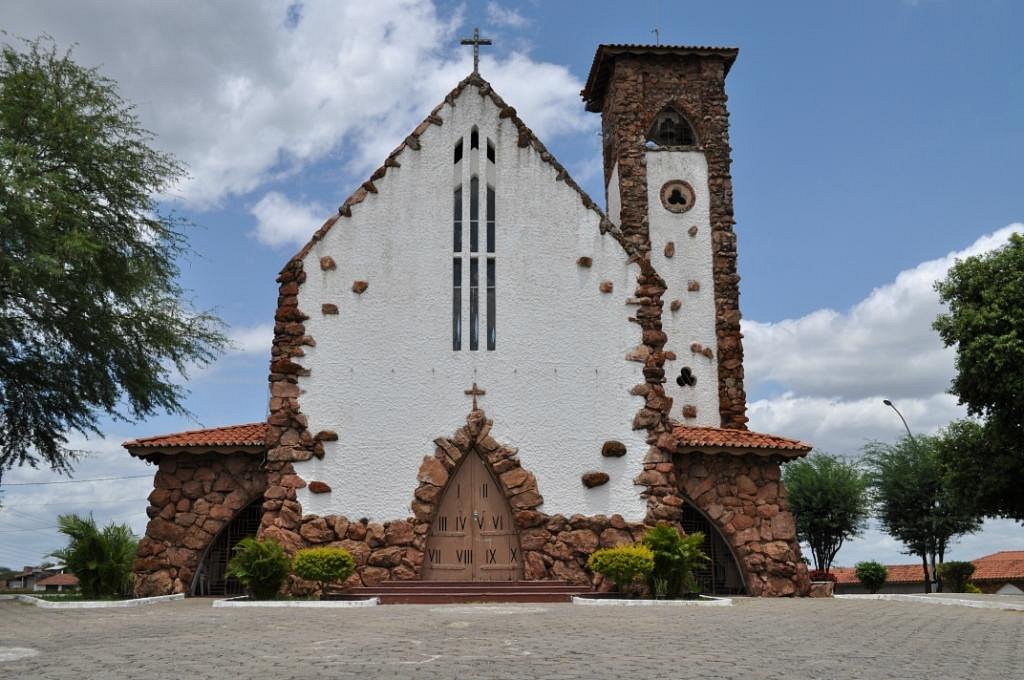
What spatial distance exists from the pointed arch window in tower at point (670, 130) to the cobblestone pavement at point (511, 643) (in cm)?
1582

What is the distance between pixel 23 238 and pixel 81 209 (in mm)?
2123

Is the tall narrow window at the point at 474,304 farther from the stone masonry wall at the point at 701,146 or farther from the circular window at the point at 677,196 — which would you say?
the circular window at the point at 677,196

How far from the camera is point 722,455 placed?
1897 cm

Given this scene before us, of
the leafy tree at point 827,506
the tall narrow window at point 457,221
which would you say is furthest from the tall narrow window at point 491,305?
the leafy tree at point 827,506

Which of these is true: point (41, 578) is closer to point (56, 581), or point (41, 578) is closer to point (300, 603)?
point (56, 581)

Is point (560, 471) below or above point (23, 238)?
below

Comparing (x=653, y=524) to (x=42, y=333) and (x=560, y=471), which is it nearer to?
(x=560, y=471)

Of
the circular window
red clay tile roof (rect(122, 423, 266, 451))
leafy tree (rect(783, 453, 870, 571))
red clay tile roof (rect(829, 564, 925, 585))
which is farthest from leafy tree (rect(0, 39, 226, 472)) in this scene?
red clay tile roof (rect(829, 564, 925, 585))

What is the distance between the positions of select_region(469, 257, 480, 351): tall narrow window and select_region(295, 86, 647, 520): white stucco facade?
107mm

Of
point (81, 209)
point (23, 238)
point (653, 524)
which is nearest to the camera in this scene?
point (653, 524)

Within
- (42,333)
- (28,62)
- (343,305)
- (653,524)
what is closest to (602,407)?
(653,524)

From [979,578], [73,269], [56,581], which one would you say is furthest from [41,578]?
[979,578]

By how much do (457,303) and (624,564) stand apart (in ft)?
18.9

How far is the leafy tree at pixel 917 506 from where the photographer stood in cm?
3278
